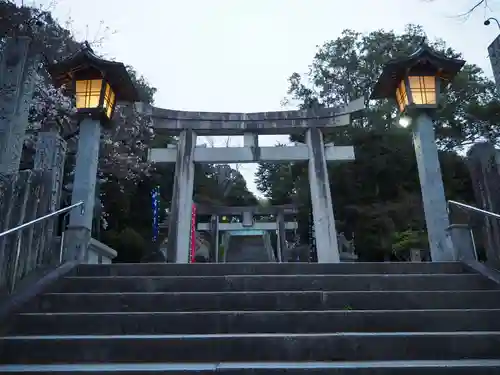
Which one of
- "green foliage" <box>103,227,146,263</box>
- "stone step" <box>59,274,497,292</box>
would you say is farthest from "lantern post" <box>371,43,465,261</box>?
"green foliage" <box>103,227,146,263</box>

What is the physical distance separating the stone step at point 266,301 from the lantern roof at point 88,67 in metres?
3.71

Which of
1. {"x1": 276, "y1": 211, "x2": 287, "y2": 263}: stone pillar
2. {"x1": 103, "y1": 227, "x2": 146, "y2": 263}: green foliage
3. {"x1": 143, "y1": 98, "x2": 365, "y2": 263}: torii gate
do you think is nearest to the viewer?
{"x1": 143, "y1": 98, "x2": 365, "y2": 263}: torii gate

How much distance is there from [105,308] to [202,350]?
1322 mm

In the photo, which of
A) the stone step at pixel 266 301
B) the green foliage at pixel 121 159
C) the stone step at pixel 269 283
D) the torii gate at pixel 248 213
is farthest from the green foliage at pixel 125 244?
the stone step at pixel 266 301

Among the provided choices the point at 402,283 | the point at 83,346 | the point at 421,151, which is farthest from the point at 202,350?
the point at 421,151

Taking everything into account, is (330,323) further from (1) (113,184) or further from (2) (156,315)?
(1) (113,184)

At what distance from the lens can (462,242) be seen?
5.34 m

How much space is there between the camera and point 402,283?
4.39m

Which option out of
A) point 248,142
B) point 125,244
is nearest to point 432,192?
point 248,142

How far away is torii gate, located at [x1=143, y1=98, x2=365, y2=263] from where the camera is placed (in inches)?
467

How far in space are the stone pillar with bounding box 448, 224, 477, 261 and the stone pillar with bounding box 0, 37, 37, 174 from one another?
211 inches

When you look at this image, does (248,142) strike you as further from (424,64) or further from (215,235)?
(215,235)

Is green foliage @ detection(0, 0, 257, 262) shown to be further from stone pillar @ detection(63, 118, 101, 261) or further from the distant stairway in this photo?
the distant stairway

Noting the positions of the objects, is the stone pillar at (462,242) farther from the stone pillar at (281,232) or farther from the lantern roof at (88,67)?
the stone pillar at (281,232)
